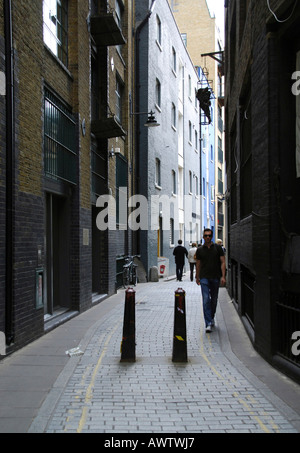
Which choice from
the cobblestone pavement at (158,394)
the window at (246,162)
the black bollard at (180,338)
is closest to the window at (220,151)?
the window at (246,162)

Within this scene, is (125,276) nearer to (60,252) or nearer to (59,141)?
(60,252)

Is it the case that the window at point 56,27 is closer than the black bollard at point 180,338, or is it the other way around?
the black bollard at point 180,338

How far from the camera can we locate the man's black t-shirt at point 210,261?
372 inches

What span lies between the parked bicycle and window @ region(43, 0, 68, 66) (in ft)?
28.0

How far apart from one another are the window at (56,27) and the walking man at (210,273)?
16.8 ft

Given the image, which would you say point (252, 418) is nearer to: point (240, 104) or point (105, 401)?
point (105, 401)

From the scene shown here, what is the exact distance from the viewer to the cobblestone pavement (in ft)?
15.0

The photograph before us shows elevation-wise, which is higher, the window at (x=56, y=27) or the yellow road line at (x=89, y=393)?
the window at (x=56, y=27)

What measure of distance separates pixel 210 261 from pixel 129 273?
30.7 feet

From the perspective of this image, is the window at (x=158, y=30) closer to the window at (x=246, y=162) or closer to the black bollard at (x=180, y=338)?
the window at (x=246, y=162)

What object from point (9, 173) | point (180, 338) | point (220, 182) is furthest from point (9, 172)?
point (220, 182)

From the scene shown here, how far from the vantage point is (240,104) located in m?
11.5

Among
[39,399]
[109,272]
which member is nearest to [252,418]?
[39,399]

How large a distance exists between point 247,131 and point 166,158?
1535 centimetres
